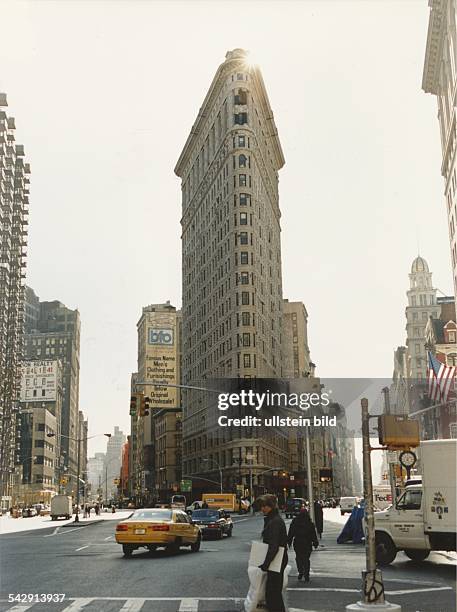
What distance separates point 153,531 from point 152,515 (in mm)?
1139

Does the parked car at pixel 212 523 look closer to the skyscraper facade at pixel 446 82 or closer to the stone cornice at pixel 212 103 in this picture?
the skyscraper facade at pixel 446 82

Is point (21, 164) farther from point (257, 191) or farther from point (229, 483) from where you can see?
point (229, 483)

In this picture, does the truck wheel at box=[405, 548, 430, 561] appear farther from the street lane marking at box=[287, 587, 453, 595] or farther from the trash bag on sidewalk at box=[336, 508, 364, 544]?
the trash bag on sidewalk at box=[336, 508, 364, 544]

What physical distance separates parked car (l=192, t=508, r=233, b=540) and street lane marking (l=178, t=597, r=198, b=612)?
20364mm

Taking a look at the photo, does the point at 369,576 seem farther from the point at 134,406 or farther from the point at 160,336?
the point at 160,336

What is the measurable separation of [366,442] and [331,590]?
4412 millimetres

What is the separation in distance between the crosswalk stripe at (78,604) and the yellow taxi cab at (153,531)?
10.0 meters

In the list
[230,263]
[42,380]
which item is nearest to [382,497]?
[230,263]

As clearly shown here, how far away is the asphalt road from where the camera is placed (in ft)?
43.2

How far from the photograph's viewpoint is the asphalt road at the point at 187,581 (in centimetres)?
1316

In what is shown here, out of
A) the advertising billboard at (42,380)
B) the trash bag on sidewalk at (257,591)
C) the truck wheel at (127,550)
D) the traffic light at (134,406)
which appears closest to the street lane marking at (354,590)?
the trash bag on sidewalk at (257,591)

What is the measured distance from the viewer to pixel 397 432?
1262cm

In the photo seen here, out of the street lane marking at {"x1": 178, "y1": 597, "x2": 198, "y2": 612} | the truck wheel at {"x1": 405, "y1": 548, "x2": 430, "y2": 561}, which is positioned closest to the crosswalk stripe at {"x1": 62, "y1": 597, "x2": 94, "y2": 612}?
the street lane marking at {"x1": 178, "y1": 597, "x2": 198, "y2": 612}

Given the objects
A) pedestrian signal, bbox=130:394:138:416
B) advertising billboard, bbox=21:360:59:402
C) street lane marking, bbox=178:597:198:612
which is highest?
advertising billboard, bbox=21:360:59:402
